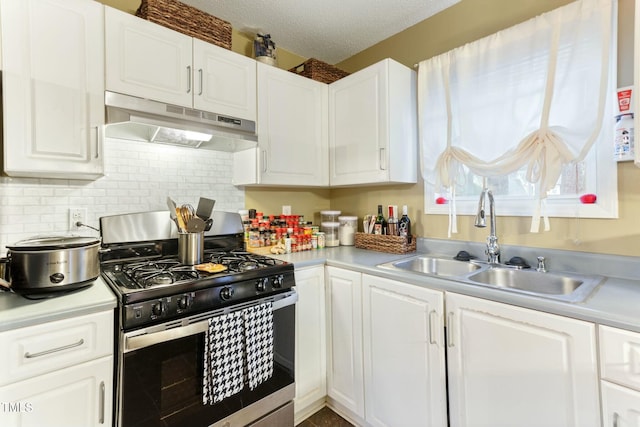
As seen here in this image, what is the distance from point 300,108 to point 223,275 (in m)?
1.38

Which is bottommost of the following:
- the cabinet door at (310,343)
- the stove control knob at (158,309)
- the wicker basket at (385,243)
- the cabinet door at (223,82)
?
the cabinet door at (310,343)

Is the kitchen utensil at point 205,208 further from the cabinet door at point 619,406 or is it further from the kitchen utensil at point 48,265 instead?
the cabinet door at point 619,406

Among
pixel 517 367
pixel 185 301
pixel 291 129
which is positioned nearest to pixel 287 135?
pixel 291 129

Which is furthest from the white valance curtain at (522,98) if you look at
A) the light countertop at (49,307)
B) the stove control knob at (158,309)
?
the light countertop at (49,307)

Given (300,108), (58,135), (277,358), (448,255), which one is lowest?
(277,358)

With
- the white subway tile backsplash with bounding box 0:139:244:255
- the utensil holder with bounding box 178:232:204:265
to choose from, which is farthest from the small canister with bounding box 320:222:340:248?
the utensil holder with bounding box 178:232:204:265

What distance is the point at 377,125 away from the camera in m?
2.00

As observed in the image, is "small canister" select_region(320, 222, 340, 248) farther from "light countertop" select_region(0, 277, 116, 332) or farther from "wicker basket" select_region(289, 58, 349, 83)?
"light countertop" select_region(0, 277, 116, 332)

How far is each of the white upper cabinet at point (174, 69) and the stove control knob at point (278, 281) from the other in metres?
1.02

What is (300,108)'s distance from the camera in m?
2.21

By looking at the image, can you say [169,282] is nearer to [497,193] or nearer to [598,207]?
[497,193]

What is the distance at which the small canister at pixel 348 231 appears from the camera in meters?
2.42

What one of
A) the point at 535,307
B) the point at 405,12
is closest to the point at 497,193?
the point at 535,307

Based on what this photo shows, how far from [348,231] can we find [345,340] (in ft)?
2.91
